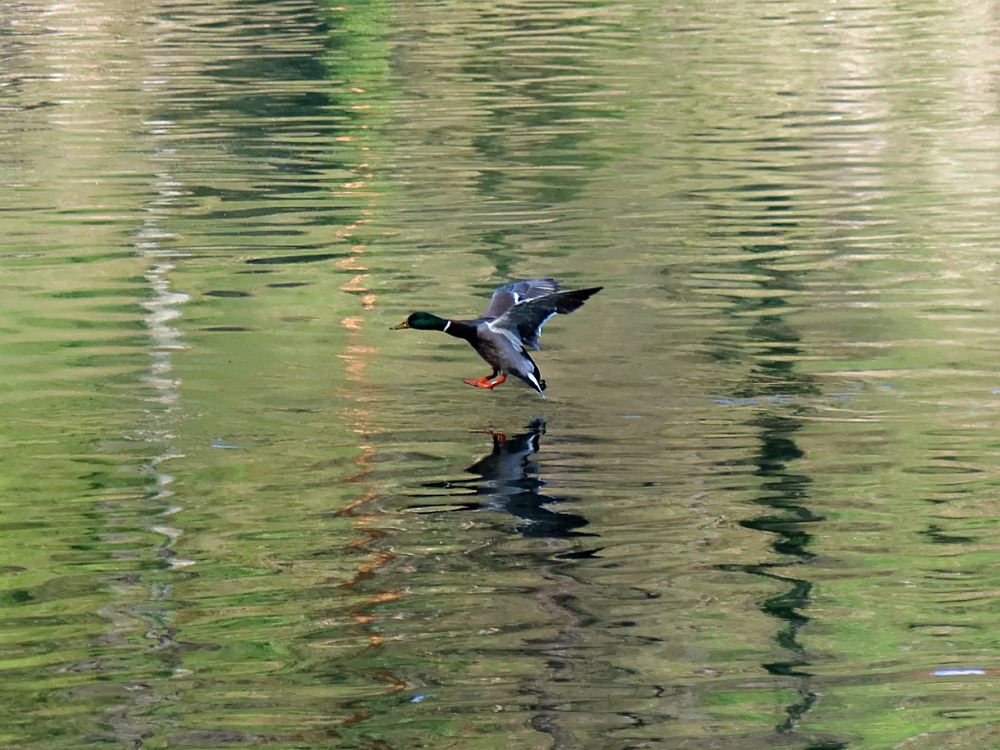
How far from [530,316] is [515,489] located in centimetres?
151

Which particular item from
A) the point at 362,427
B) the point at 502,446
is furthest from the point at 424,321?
the point at 502,446

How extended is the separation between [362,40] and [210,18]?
8.65 m

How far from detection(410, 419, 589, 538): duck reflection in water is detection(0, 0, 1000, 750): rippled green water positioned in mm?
33

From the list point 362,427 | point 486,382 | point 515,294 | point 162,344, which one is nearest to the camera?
point 515,294

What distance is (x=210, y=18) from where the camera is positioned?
155ft

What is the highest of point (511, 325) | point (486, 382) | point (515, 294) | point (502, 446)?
point (515, 294)

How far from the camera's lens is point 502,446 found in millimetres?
11117

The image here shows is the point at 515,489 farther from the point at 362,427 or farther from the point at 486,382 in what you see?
the point at 486,382

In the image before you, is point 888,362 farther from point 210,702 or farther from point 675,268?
point 210,702

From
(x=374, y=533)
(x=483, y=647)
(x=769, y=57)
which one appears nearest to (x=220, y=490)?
(x=374, y=533)

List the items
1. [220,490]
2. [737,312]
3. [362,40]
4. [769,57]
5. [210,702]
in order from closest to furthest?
[210,702] < [220,490] < [737,312] < [769,57] < [362,40]

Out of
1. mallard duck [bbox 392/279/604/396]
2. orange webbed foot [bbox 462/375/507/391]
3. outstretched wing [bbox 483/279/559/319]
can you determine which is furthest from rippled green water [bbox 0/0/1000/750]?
outstretched wing [bbox 483/279/559/319]

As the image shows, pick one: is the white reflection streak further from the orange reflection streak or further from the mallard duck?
the mallard duck

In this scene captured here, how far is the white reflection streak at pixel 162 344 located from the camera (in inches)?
407
